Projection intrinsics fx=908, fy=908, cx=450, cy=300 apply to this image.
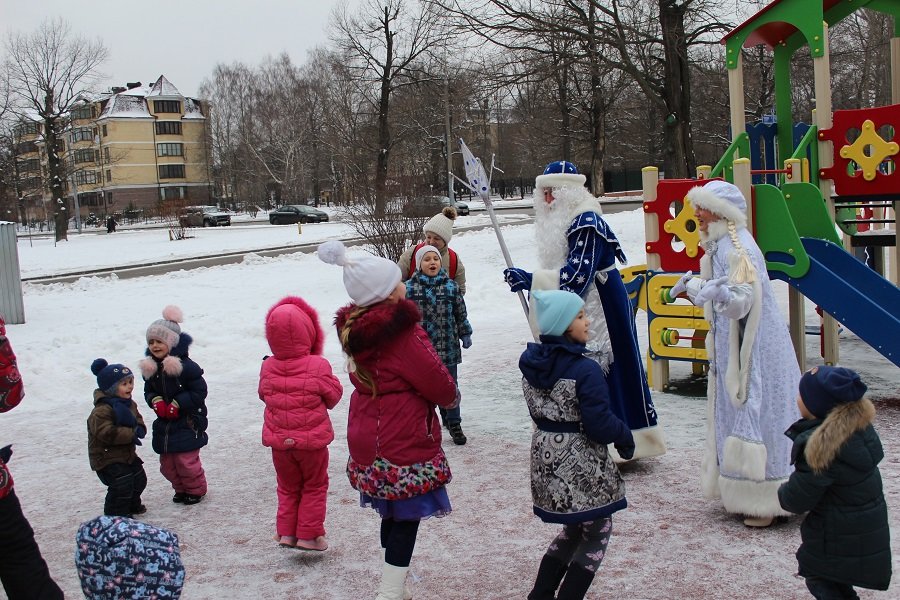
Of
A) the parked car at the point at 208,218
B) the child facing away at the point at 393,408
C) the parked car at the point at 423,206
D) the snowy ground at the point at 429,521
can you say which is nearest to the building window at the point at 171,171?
the parked car at the point at 208,218

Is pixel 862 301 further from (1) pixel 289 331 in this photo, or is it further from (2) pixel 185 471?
(2) pixel 185 471

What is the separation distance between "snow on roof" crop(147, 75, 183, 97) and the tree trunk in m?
73.4

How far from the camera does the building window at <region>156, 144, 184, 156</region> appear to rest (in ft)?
278

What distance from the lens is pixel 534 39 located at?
65.2 feet

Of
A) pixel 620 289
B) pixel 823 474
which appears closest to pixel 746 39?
pixel 620 289

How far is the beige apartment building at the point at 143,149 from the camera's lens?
83.1 metres

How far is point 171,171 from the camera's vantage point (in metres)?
84.8

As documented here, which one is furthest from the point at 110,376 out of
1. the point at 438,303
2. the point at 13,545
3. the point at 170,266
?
the point at 170,266

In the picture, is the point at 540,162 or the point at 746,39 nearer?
the point at 746,39

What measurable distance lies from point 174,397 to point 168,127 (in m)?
85.0

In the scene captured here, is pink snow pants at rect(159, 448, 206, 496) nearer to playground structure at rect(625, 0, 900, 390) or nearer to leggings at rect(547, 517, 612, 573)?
leggings at rect(547, 517, 612, 573)

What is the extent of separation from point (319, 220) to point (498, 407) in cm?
4111

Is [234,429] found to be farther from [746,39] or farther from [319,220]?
[319,220]

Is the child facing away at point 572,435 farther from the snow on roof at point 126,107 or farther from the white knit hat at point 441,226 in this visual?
the snow on roof at point 126,107
